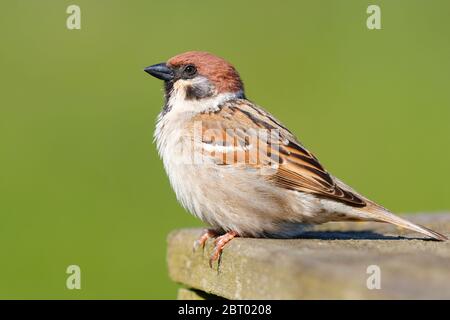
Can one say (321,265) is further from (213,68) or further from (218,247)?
(213,68)

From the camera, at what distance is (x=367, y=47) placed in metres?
9.68

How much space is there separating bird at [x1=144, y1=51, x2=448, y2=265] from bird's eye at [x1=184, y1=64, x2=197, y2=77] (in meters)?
0.35

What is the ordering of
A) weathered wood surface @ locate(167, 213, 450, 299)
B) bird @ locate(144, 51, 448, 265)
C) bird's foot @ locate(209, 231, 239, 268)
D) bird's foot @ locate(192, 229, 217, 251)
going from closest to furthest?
weathered wood surface @ locate(167, 213, 450, 299)
bird's foot @ locate(209, 231, 239, 268)
bird's foot @ locate(192, 229, 217, 251)
bird @ locate(144, 51, 448, 265)

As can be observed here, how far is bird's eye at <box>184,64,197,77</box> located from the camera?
475 centimetres

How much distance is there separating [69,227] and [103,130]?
1525 mm

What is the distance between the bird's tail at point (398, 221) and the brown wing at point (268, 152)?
0.07 m

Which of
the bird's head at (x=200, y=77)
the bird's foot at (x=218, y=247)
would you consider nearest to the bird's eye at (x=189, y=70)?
the bird's head at (x=200, y=77)

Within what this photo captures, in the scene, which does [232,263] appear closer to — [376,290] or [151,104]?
[376,290]

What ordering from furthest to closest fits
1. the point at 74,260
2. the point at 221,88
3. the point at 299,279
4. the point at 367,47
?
1. the point at 367,47
2. the point at 74,260
3. the point at 221,88
4. the point at 299,279

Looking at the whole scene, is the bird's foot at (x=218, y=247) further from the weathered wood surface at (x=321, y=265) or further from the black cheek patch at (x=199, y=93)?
the black cheek patch at (x=199, y=93)

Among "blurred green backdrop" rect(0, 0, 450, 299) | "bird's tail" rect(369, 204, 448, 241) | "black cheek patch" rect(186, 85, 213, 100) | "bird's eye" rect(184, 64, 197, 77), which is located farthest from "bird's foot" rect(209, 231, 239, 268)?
"blurred green backdrop" rect(0, 0, 450, 299)

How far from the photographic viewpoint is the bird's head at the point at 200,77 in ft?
15.5

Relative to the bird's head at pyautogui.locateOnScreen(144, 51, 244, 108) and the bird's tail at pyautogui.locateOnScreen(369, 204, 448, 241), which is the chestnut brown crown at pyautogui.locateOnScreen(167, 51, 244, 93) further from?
the bird's tail at pyautogui.locateOnScreen(369, 204, 448, 241)

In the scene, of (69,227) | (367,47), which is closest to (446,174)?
(367,47)
